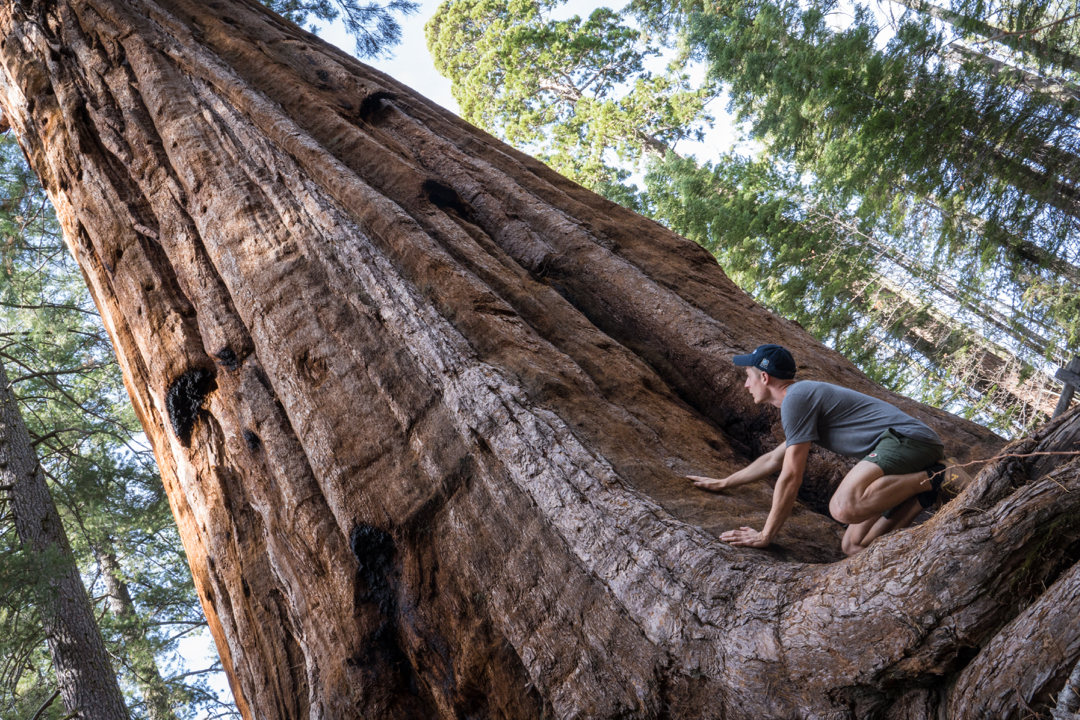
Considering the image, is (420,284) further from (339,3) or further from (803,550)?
(339,3)

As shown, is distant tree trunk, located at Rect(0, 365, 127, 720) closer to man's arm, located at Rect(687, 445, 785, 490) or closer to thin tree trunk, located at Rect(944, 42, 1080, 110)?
man's arm, located at Rect(687, 445, 785, 490)

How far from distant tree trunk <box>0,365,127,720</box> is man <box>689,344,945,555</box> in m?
6.78

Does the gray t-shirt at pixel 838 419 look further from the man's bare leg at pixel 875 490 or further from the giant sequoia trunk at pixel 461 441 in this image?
the giant sequoia trunk at pixel 461 441

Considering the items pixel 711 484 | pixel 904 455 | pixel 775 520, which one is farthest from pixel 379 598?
pixel 904 455

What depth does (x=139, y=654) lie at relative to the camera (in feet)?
33.7

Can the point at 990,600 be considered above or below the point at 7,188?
below

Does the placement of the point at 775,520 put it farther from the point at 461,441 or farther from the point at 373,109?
the point at 373,109

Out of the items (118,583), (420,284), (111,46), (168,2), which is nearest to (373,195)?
(420,284)

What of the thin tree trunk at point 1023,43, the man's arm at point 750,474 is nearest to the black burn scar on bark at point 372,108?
the man's arm at point 750,474

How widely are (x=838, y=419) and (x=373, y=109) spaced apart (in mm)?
5267

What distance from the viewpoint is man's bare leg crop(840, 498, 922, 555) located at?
2.58m

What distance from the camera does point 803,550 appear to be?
244cm

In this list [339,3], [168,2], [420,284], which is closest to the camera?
[420,284]

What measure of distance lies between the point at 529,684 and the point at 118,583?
44.1ft
